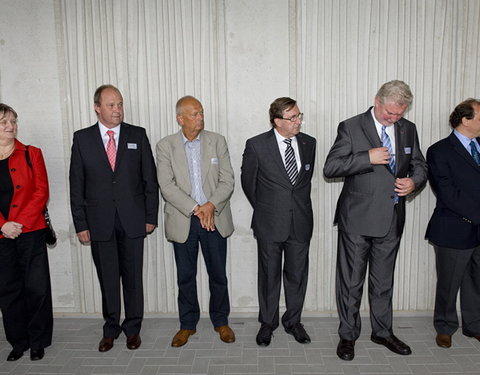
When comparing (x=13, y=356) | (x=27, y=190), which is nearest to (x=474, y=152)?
(x=27, y=190)

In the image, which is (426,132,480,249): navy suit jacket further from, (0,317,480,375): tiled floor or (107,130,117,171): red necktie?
(107,130,117,171): red necktie

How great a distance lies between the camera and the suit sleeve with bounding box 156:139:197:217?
342cm

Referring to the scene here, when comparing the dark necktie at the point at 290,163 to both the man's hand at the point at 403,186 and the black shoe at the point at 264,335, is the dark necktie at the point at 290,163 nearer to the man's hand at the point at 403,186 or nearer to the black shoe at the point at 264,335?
the man's hand at the point at 403,186

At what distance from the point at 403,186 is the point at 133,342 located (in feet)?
8.54

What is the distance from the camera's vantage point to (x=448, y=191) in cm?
338

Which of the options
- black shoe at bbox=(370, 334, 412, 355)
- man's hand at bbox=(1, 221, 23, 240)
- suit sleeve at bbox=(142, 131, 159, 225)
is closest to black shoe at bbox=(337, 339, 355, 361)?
black shoe at bbox=(370, 334, 412, 355)

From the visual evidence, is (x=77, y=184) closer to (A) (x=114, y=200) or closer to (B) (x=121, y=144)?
(A) (x=114, y=200)

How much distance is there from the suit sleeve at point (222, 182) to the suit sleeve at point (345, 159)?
A: 839 millimetres

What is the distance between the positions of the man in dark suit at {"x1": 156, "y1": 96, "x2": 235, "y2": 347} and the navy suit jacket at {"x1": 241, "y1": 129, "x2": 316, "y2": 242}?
0.26 m

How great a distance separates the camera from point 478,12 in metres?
3.86

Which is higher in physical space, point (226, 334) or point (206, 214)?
point (206, 214)

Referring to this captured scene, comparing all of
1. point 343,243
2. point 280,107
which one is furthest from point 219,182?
point 343,243

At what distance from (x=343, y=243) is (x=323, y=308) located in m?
1.07

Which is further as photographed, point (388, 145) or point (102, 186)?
point (102, 186)
